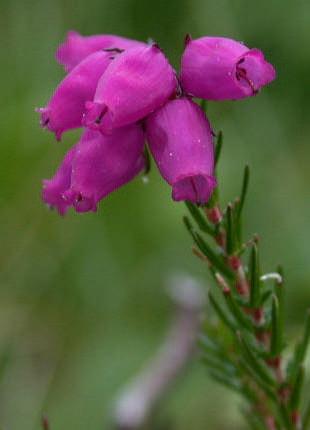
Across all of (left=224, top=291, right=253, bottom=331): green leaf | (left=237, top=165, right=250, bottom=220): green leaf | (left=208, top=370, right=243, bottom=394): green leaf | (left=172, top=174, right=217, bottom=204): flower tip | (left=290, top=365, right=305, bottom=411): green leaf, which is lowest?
(left=208, top=370, right=243, bottom=394): green leaf

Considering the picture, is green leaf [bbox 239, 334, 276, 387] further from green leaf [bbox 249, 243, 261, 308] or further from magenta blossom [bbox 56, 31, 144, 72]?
magenta blossom [bbox 56, 31, 144, 72]

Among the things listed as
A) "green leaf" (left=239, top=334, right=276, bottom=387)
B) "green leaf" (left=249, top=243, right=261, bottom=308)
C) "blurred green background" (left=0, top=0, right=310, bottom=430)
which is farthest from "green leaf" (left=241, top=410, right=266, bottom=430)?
"blurred green background" (left=0, top=0, right=310, bottom=430)

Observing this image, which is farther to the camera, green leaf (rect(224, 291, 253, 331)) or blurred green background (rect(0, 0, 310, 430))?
blurred green background (rect(0, 0, 310, 430))

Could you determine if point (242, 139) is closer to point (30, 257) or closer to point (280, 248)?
point (280, 248)

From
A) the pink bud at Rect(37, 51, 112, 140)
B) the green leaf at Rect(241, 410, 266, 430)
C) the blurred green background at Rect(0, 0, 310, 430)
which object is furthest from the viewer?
the blurred green background at Rect(0, 0, 310, 430)

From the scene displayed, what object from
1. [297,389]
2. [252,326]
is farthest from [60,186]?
[297,389]

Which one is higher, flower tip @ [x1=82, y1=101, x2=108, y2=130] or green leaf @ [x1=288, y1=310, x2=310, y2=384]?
flower tip @ [x1=82, y1=101, x2=108, y2=130]

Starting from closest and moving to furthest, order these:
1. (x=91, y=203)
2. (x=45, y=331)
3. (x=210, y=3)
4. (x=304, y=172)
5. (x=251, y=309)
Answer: (x=91, y=203) < (x=251, y=309) < (x=45, y=331) < (x=304, y=172) < (x=210, y=3)

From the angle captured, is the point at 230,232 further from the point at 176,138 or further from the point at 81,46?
the point at 81,46

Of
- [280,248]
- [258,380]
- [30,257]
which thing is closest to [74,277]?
[30,257]

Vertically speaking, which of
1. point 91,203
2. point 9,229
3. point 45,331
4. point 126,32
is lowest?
point 45,331
